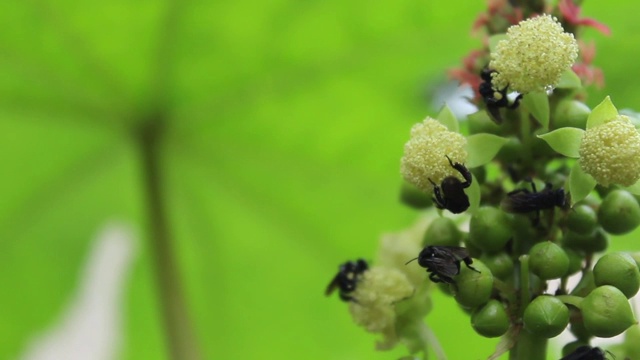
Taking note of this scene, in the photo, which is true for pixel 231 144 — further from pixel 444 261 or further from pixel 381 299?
pixel 444 261

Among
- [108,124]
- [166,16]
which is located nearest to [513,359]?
[166,16]

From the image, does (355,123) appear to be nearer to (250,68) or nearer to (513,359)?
(250,68)

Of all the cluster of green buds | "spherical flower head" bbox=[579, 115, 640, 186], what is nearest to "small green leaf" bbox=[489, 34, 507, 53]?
the cluster of green buds

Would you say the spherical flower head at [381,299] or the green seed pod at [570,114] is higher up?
the green seed pod at [570,114]

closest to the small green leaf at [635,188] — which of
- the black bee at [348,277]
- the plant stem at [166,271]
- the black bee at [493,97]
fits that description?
the black bee at [493,97]

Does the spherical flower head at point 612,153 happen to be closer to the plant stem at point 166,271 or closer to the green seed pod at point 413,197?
the green seed pod at point 413,197
